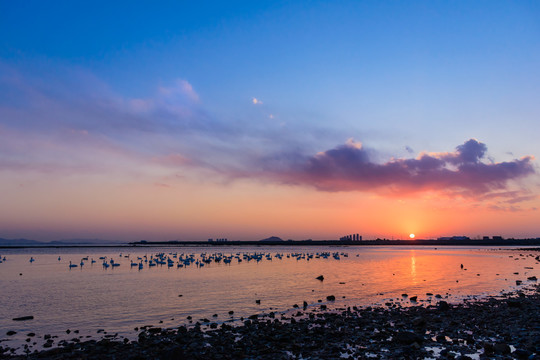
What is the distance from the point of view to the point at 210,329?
17234 millimetres

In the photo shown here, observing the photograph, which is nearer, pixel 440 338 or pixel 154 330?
pixel 440 338

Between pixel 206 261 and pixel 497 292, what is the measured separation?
4613 centimetres

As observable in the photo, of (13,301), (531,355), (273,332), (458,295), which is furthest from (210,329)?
(458,295)

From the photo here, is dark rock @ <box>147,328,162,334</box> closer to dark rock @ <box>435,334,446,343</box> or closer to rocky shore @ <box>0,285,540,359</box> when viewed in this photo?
rocky shore @ <box>0,285,540,359</box>

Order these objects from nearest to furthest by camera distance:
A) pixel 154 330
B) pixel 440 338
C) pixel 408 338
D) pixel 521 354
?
1. pixel 521 354
2. pixel 408 338
3. pixel 440 338
4. pixel 154 330

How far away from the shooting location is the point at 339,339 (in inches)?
591

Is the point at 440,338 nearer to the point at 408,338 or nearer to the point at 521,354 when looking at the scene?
the point at 408,338

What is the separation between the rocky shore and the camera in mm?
12984

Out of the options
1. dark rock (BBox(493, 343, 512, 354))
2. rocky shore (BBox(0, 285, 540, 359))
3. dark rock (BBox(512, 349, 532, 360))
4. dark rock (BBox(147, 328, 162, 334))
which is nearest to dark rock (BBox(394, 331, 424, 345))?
rocky shore (BBox(0, 285, 540, 359))

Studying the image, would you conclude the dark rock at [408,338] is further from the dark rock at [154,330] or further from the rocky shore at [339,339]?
the dark rock at [154,330]

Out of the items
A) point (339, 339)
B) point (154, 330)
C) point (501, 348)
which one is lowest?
point (154, 330)

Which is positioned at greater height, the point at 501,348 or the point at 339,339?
the point at 501,348

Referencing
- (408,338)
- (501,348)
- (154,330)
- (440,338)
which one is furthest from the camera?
(154,330)

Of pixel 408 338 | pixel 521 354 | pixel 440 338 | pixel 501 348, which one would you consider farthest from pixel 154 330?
pixel 521 354
